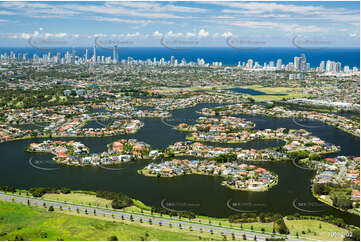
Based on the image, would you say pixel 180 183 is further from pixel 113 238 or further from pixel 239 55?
pixel 239 55

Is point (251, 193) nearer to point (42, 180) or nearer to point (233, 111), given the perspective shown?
point (42, 180)

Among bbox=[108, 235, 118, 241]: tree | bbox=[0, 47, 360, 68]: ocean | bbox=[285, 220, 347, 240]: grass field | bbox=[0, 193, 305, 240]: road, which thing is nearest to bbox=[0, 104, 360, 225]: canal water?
bbox=[285, 220, 347, 240]: grass field

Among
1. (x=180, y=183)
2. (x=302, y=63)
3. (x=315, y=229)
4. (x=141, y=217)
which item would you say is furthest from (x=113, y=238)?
(x=302, y=63)

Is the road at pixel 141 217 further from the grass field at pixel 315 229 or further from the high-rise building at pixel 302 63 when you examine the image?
the high-rise building at pixel 302 63

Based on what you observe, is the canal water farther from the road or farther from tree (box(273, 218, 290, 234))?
tree (box(273, 218, 290, 234))

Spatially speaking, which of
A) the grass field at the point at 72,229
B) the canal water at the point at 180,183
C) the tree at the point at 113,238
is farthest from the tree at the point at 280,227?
the tree at the point at 113,238

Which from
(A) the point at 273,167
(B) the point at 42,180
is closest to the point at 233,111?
(A) the point at 273,167
